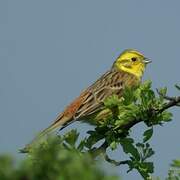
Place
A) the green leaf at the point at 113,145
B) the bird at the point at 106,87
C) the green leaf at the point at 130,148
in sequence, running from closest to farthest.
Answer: the green leaf at the point at 130,148 → the green leaf at the point at 113,145 → the bird at the point at 106,87

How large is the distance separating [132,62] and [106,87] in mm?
1029

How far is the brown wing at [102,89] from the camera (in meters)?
5.24

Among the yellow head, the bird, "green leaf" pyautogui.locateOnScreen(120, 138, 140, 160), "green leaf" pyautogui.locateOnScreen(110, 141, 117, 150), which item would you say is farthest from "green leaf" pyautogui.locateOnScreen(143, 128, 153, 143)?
the yellow head

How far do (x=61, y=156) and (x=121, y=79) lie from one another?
548 cm

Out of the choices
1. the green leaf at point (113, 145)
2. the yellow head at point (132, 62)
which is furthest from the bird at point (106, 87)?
the green leaf at point (113, 145)

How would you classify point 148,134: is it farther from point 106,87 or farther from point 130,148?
point 106,87

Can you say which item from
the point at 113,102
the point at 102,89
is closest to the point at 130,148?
the point at 113,102

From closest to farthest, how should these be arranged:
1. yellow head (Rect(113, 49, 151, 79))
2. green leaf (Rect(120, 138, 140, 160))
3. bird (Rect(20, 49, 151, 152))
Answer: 1. green leaf (Rect(120, 138, 140, 160))
2. bird (Rect(20, 49, 151, 152))
3. yellow head (Rect(113, 49, 151, 79))

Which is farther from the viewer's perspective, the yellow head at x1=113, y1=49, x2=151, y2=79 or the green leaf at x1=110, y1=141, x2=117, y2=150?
the yellow head at x1=113, y1=49, x2=151, y2=79

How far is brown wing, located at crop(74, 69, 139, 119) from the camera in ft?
17.2

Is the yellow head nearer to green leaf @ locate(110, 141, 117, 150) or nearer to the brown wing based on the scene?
the brown wing

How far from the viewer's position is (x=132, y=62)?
21.9 feet

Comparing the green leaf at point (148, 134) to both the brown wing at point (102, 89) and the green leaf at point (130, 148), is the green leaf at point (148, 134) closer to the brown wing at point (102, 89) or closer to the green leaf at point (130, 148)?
the green leaf at point (130, 148)

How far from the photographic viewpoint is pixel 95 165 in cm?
74
